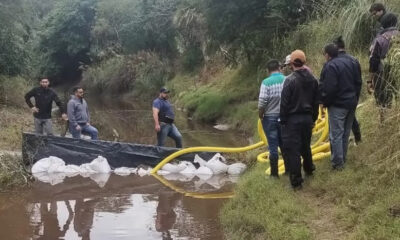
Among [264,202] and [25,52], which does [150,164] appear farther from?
[25,52]

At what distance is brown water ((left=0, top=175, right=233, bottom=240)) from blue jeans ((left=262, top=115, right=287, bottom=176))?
117cm

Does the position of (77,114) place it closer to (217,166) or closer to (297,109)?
(217,166)

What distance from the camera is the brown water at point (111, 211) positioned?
7.37 meters

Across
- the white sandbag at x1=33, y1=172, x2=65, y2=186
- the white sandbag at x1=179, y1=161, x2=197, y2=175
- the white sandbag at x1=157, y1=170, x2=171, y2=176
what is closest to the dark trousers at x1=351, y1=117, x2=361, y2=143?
the white sandbag at x1=179, y1=161, x2=197, y2=175

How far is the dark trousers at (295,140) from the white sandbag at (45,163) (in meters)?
5.57

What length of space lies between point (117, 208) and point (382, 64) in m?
4.62

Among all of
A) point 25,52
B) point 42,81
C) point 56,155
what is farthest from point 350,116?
point 25,52

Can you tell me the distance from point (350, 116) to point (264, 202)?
1706 millimetres

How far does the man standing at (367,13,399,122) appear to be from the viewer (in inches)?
283

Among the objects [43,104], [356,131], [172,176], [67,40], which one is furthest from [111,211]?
[67,40]

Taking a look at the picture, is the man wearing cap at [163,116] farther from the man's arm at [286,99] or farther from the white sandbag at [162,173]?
the man's arm at [286,99]

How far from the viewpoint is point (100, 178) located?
10.6 m

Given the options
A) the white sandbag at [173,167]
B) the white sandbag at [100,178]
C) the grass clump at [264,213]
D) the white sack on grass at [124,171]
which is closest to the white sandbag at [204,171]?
the white sandbag at [173,167]

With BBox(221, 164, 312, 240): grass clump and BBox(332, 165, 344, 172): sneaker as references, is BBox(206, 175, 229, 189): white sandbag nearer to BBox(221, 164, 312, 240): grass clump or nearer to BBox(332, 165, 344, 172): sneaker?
BBox(221, 164, 312, 240): grass clump
